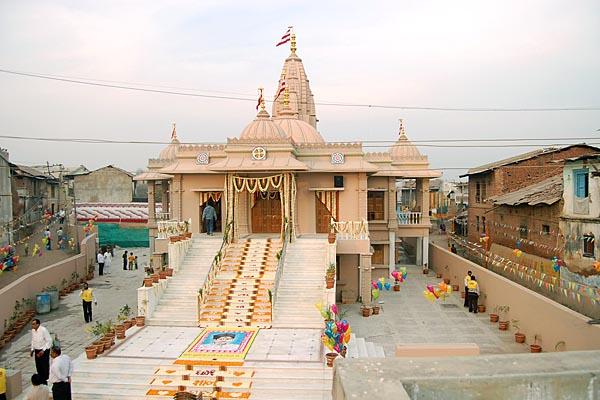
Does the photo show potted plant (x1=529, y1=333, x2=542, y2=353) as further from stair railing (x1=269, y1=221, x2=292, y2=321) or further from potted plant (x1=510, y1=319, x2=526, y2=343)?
stair railing (x1=269, y1=221, x2=292, y2=321)

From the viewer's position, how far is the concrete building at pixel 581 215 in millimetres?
14617

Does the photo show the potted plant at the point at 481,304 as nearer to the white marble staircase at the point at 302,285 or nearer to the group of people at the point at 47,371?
the white marble staircase at the point at 302,285

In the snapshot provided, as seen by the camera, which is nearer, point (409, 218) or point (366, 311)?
point (366, 311)

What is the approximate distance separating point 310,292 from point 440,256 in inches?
423

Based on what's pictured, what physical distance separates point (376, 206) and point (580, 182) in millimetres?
10115

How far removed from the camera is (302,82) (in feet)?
Answer: 96.6

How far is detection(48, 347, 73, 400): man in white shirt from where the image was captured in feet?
29.8

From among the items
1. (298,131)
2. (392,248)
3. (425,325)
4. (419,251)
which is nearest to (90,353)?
(425,325)

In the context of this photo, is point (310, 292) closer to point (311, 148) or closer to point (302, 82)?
point (311, 148)

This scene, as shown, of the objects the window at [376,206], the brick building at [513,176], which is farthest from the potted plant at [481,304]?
the window at [376,206]

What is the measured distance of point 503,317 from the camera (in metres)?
15.5

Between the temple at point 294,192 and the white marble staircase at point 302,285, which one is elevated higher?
the temple at point 294,192

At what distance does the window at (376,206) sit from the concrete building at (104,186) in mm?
30469

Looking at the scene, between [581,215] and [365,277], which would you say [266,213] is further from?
[581,215]
